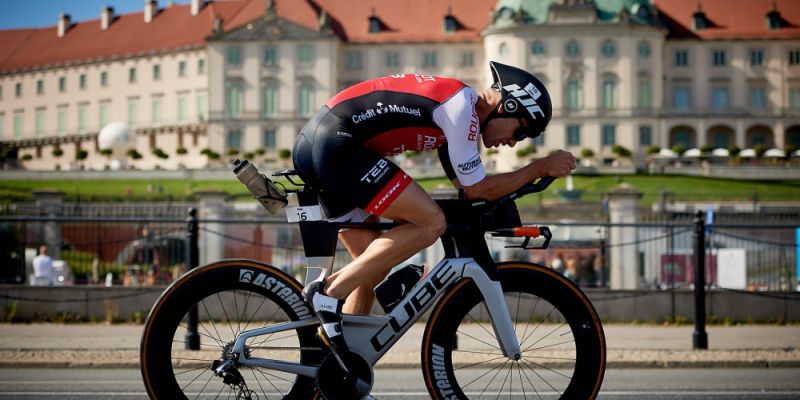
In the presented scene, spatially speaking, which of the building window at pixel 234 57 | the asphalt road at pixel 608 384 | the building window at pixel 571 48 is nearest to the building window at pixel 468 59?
the building window at pixel 571 48

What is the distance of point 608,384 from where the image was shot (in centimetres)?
877

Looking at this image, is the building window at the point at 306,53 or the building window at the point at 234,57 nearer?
the building window at the point at 306,53

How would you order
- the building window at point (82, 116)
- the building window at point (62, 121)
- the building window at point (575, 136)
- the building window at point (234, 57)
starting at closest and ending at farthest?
1. the building window at point (575, 136)
2. the building window at point (234, 57)
3. the building window at point (82, 116)
4. the building window at point (62, 121)

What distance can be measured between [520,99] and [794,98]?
105m

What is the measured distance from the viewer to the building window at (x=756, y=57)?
106 meters

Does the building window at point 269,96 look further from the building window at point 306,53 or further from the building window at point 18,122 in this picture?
the building window at point 18,122

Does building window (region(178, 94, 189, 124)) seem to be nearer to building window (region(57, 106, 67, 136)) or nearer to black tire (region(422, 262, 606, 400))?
building window (region(57, 106, 67, 136))

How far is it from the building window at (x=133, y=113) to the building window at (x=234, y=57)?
49.3 feet

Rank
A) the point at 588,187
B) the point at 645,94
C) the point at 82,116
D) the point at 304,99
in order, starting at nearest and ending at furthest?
1. the point at 588,187
2. the point at 645,94
3. the point at 304,99
4. the point at 82,116

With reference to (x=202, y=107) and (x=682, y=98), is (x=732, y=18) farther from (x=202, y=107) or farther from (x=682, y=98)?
(x=202, y=107)

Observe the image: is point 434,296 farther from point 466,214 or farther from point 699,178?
point 699,178

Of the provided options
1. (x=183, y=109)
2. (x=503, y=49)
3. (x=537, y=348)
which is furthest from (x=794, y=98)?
(x=537, y=348)

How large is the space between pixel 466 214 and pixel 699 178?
75.6m

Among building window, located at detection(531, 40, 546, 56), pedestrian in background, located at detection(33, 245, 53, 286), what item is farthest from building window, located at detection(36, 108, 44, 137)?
pedestrian in background, located at detection(33, 245, 53, 286)
